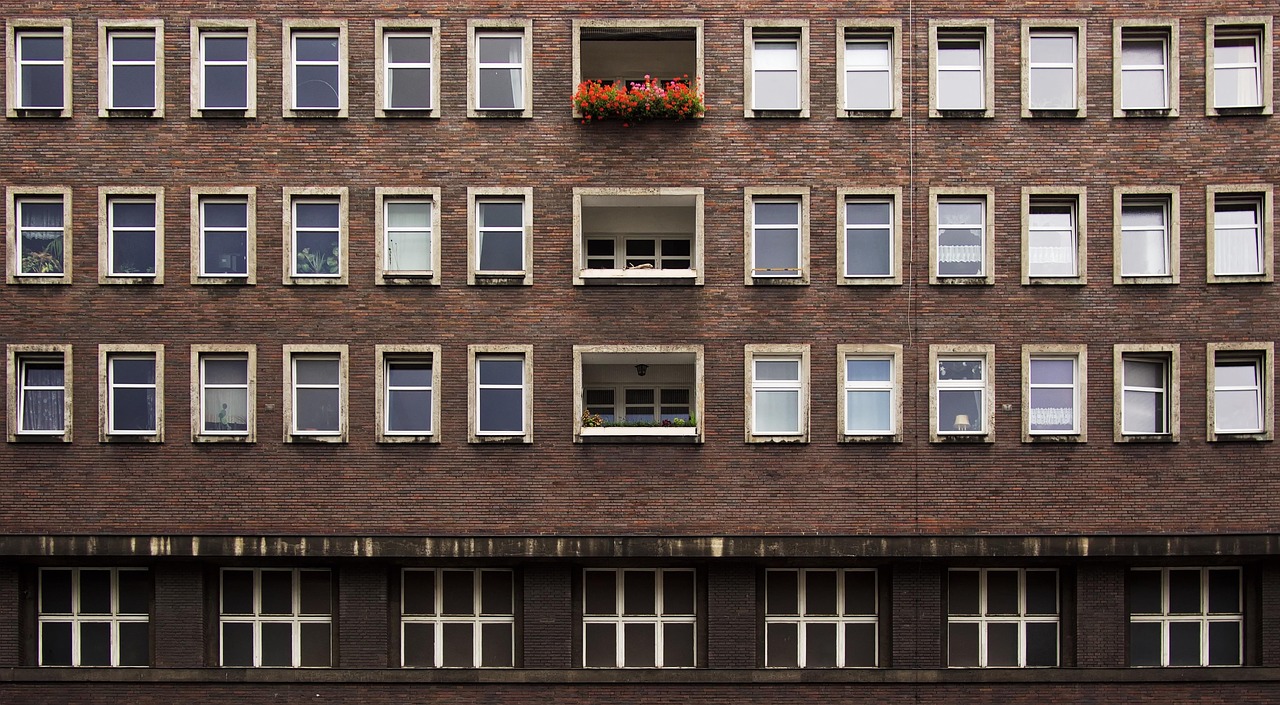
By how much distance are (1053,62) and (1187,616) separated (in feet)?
34.4

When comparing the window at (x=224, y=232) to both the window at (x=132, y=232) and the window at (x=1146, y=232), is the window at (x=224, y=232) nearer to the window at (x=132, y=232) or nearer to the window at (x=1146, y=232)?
the window at (x=132, y=232)

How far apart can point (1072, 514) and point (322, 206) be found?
14.6 meters

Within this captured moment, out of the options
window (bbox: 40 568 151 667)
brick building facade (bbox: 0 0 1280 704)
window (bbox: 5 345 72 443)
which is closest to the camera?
brick building facade (bbox: 0 0 1280 704)

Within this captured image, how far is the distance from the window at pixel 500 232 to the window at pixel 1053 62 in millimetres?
9413

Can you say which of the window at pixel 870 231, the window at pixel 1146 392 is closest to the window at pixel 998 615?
the window at pixel 1146 392

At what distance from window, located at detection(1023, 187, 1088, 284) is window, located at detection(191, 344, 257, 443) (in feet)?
46.7

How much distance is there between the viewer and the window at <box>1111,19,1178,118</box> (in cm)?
1930

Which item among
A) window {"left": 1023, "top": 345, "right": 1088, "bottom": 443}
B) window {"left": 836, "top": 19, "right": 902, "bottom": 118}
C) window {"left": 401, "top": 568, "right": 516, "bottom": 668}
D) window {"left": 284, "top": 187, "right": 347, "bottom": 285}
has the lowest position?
window {"left": 401, "top": 568, "right": 516, "bottom": 668}

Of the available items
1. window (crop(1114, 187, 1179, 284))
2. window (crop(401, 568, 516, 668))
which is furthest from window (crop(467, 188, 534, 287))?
window (crop(1114, 187, 1179, 284))

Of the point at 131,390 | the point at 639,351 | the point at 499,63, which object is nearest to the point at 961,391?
the point at 639,351

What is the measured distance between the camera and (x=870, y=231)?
1950cm

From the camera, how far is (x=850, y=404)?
19.3m

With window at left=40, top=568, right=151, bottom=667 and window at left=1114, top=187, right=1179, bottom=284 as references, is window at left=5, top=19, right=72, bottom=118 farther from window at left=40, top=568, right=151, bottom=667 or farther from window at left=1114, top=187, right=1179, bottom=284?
window at left=1114, top=187, right=1179, bottom=284

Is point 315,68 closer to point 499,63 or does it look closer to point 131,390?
point 499,63
